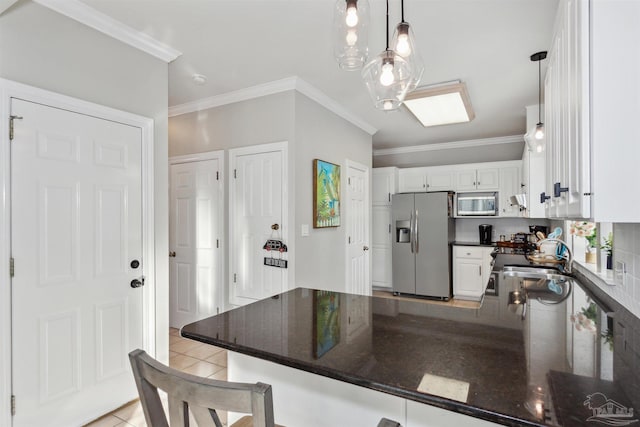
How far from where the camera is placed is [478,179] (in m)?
5.34

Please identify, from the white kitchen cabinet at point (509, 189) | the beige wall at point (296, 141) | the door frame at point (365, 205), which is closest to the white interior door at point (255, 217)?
the beige wall at point (296, 141)

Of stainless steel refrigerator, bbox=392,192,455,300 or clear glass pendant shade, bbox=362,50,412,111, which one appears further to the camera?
stainless steel refrigerator, bbox=392,192,455,300

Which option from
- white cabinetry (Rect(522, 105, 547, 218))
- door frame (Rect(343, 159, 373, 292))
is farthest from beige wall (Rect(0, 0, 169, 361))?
white cabinetry (Rect(522, 105, 547, 218))

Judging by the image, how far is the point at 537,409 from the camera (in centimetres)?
71

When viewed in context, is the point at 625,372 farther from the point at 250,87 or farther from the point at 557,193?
the point at 250,87

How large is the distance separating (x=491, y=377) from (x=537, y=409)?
0.14m

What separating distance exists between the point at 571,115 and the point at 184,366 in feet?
10.5

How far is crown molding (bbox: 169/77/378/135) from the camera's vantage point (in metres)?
3.22

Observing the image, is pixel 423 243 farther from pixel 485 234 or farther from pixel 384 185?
pixel 384 185

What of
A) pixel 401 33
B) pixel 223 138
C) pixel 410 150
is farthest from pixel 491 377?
pixel 410 150

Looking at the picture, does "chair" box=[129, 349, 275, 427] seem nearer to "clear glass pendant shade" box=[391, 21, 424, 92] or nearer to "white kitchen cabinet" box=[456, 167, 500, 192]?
"clear glass pendant shade" box=[391, 21, 424, 92]

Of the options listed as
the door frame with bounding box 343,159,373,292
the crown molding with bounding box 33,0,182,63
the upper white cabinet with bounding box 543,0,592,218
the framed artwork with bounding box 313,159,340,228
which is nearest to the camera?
the upper white cabinet with bounding box 543,0,592,218

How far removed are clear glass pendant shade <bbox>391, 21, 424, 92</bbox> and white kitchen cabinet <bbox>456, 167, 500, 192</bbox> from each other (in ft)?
14.2

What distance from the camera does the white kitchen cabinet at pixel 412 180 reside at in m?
5.77
